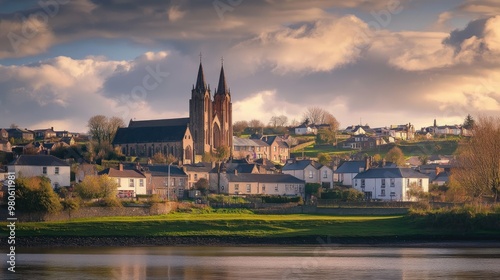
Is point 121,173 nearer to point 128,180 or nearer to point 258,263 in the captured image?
point 128,180

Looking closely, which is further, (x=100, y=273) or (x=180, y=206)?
(x=180, y=206)

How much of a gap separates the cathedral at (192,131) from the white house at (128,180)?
43147mm

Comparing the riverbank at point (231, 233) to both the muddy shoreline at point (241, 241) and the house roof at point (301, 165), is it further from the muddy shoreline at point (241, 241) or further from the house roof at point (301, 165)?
the house roof at point (301, 165)

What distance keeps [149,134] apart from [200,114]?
9686 millimetres

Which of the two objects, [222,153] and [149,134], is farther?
[149,134]

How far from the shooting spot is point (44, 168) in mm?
107188

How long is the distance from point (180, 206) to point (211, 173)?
28557 mm

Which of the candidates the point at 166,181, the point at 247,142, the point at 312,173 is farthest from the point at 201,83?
the point at 166,181

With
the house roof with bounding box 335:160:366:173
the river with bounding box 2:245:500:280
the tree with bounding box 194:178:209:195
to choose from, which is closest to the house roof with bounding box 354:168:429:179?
the house roof with bounding box 335:160:366:173

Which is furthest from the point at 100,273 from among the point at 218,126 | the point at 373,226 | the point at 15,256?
the point at 218,126

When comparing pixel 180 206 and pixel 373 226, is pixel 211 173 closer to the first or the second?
pixel 180 206

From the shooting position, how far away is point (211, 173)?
12875 cm

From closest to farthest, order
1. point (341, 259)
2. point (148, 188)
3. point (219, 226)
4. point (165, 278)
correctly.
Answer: point (165, 278), point (341, 259), point (219, 226), point (148, 188)

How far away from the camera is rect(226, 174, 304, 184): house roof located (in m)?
125
